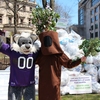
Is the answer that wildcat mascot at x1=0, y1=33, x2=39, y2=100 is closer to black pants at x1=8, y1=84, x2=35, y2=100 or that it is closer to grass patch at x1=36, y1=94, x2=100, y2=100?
black pants at x1=8, y1=84, x2=35, y2=100

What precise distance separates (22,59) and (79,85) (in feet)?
8.46

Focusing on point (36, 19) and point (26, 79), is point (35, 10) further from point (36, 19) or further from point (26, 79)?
point (26, 79)

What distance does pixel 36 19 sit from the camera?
3.55 metres

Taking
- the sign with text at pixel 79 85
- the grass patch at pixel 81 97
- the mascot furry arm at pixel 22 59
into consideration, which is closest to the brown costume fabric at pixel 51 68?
the mascot furry arm at pixel 22 59

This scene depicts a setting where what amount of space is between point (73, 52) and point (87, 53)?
2.86 metres

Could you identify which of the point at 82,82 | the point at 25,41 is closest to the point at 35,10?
the point at 25,41

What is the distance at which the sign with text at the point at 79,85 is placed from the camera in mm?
5219

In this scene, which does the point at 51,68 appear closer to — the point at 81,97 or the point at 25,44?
the point at 25,44

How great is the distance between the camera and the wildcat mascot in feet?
→ 10.0

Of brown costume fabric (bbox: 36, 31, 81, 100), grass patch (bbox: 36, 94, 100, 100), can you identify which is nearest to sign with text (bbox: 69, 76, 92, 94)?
grass patch (bbox: 36, 94, 100, 100)

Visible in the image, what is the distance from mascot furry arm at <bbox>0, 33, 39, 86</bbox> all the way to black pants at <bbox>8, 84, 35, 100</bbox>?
8 centimetres

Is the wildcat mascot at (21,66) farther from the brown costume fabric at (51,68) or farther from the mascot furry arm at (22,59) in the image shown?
the brown costume fabric at (51,68)

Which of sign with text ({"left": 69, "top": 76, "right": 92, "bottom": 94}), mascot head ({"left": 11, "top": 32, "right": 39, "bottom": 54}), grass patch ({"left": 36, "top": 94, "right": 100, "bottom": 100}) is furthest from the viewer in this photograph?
sign with text ({"left": 69, "top": 76, "right": 92, "bottom": 94})

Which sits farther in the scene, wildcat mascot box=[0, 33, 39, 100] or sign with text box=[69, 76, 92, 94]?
sign with text box=[69, 76, 92, 94]
